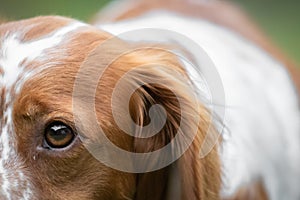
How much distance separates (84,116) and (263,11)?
7.18 metres

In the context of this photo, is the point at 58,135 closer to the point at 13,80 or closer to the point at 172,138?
the point at 13,80

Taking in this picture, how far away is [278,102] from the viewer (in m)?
4.58

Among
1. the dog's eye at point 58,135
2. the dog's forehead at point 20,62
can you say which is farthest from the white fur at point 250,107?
the dog's eye at point 58,135

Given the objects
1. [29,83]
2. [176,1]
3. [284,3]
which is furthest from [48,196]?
[284,3]

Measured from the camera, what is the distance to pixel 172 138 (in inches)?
133

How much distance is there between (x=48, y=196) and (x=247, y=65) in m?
1.74

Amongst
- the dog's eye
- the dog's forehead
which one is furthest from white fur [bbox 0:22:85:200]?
the dog's eye

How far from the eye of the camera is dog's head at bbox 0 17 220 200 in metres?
3.07

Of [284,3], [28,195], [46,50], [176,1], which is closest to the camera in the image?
[28,195]

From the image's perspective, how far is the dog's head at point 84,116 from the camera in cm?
307

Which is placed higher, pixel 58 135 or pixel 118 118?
pixel 118 118

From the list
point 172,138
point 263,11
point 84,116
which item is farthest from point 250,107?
point 263,11

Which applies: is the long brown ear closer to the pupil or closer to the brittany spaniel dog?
the brittany spaniel dog

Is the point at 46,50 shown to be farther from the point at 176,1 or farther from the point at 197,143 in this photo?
the point at 176,1
